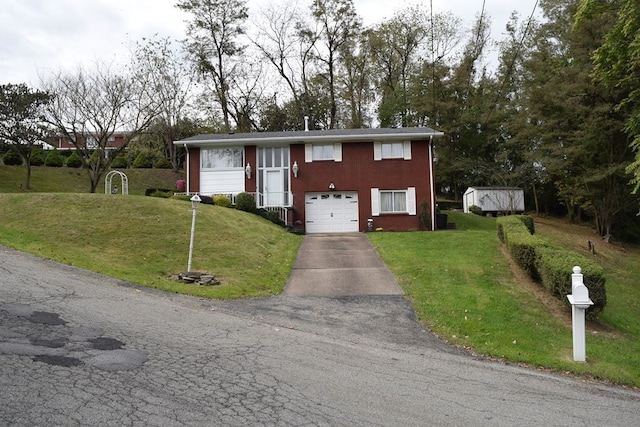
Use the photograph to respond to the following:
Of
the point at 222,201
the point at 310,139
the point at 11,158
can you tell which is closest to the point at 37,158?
the point at 11,158

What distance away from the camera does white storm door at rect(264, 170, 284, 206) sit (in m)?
22.9

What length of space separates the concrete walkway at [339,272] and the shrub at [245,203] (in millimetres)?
4743

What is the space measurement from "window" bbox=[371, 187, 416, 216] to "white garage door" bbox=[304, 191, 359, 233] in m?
0.95

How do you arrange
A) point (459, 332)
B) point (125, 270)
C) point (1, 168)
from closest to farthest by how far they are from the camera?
point (459, 332) → point (125, 270) → point (1, 168)

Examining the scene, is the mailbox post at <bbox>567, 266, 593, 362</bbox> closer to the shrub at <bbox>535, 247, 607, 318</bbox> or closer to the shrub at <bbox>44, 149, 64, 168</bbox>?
the shrub at <bbox>535, 247, 607, 318</bbox>

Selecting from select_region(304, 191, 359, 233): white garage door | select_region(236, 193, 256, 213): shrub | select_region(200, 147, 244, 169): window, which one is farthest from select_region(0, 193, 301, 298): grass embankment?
select_region(200, 147, 244, 169): window

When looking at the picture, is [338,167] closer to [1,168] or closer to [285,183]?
[285,183]

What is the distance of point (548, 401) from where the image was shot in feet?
16.4

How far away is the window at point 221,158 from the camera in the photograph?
23094mm

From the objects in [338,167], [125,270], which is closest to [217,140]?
Answer: [338,167]

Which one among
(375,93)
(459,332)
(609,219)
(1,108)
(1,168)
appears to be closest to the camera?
(459,332)

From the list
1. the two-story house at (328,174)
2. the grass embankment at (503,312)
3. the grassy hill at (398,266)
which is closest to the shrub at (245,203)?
the two-story house at (328,174)

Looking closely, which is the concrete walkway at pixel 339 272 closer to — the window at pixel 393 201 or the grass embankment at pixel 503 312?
the grass embankment at pixel 503 312

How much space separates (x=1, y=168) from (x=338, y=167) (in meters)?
24.0
